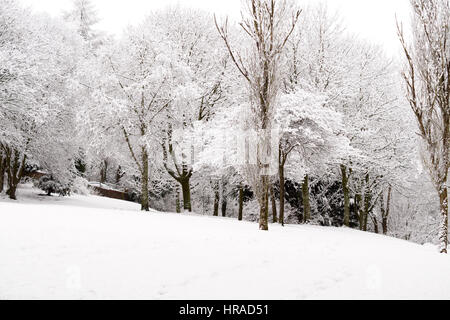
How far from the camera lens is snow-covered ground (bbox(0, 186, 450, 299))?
4.03 metres

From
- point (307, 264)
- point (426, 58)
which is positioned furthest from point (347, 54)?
point (307, 264)

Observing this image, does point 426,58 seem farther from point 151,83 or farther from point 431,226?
point 431,226

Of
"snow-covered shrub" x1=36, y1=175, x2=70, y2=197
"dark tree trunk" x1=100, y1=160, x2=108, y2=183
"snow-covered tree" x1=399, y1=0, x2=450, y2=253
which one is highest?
"snow-covered tree" x1=399, y1=0, x2=450, y2=253

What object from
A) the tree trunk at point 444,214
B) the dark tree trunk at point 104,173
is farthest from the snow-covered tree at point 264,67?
the dark tree trunk at point 104,173

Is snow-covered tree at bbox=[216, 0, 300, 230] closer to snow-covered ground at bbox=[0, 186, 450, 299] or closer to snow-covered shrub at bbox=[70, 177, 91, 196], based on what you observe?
snow-covered ground at bbox=[0, 186, 450, 299]

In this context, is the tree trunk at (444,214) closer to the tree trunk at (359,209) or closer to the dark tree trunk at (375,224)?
the tree trunk at (359,209)

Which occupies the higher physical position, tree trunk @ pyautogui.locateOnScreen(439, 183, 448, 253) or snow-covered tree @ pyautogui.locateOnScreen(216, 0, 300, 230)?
snow-covered tree @ pyautogui.locateOnScreen(216, 0, 300, 230)

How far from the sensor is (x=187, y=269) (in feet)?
15.9

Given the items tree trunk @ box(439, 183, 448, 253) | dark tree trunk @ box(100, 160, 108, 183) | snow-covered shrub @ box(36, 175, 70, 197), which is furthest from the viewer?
dark tree trunk @ box(100, 160, 108, 183)

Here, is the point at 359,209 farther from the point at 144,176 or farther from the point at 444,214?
the point at 144,176

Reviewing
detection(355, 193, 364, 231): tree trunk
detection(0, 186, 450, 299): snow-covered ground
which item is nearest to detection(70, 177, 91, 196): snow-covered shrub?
detection(0, 186, 450, 299): snow-covered ground

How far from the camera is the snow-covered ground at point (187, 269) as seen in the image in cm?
403

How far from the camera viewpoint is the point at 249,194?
20422 millimetres
